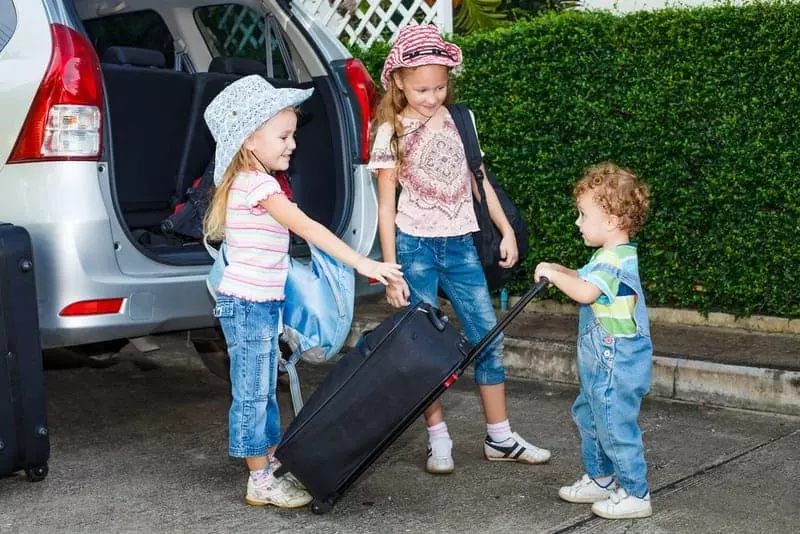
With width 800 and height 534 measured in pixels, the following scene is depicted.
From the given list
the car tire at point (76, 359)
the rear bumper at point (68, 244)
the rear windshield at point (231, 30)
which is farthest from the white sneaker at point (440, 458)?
the rear windshield at point (231, 30)

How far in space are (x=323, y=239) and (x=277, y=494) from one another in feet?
2.72

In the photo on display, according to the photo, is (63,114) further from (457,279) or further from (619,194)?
(619,194)

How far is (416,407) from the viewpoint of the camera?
3.66 metres

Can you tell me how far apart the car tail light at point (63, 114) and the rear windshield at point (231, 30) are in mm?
2048

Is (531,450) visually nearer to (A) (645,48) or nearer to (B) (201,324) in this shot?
(B) (201,324)


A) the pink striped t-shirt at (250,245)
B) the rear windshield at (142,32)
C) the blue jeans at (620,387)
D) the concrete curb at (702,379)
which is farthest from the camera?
the rear windshield at (142,32)

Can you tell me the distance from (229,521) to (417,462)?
0.82m

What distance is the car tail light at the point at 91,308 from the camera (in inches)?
162

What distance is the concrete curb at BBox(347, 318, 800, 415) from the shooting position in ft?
16.1

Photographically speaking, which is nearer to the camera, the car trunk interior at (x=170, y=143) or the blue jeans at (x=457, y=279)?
the blue jeans at (x=457, y=279)

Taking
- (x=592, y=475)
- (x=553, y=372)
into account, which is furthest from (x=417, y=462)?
(x=553, y=372)

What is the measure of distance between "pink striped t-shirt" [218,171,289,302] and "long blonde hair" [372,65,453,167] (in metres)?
0.49

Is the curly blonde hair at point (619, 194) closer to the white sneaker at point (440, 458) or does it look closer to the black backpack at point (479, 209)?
the black backpack at point (479, 209)

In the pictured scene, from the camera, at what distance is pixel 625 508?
3723 mm
